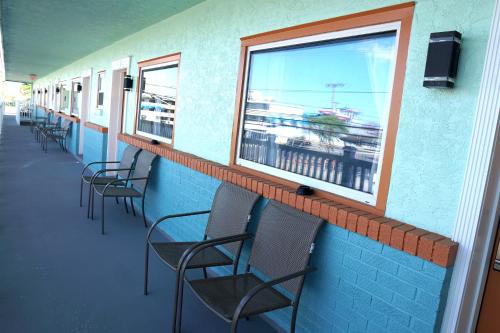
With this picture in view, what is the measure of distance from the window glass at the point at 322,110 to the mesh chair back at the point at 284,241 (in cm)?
27

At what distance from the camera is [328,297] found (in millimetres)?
2080

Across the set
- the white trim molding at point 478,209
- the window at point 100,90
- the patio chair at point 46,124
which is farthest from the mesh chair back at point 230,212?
the patio chair at point 46,124

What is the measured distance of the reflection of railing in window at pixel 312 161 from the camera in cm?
207

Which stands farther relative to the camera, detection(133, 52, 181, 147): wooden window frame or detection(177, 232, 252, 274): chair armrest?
detection(133, 52, 181, 147): wooden window frame

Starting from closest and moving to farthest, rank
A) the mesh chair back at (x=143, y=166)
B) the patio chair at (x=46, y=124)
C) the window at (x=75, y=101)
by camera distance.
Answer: the mesh chair back at (x=143, y=166) → the window at (x=75, y=101) → the patio chair at (x=46, y=124)

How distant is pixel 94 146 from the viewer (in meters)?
7.25

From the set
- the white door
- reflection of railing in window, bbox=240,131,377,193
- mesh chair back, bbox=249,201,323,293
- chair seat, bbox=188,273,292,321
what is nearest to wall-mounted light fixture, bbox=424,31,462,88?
reflection of railing in window, bbox=240,131,377,193

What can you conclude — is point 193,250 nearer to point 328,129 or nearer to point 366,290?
point 366,290

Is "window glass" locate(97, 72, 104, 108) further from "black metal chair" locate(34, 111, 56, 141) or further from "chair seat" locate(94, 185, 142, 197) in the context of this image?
"black metal chair" locate(34, 111, 56, 141)

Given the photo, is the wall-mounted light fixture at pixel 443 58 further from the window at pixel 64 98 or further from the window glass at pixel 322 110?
the window at pixel 64 98

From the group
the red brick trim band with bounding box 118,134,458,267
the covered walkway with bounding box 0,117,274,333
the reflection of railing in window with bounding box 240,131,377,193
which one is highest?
the reflection of railing in window with bounding box 240,131,377,193

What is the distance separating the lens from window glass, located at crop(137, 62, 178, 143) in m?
4.45

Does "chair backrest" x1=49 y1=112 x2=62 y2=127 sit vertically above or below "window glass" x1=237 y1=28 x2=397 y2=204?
below

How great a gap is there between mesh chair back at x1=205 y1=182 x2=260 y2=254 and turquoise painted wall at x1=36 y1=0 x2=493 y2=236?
1.50 feet
